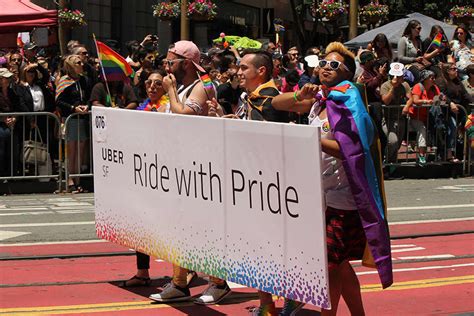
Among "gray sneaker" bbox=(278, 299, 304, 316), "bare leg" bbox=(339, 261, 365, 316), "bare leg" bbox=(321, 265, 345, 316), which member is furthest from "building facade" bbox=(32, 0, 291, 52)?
"bare leg" bbox=(321, 265, 345, 316)

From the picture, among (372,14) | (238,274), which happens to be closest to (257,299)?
(238,274)

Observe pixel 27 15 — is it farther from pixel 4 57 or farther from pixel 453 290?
pixel 453 290

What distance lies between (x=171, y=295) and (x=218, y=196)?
1.50 metres

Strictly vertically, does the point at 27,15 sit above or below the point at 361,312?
above

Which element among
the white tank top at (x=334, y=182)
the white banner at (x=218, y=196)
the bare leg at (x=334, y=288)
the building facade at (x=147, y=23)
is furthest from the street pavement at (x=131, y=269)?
the building facade at (x=147, y=23)

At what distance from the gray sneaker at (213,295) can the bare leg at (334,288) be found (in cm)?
169

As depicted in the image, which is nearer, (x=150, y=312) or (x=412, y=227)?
(x=150, y=312)

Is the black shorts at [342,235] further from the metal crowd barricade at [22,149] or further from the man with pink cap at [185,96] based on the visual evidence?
the metal crowd barricade at [22,149]

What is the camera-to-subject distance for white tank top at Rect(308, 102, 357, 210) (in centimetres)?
638

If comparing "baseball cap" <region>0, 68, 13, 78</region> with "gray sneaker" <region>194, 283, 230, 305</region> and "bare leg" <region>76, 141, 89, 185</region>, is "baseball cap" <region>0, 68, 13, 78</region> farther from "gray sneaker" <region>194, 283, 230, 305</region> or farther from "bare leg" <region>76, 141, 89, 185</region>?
"gray sneaker" <region>194, 283, 230, 305</region>

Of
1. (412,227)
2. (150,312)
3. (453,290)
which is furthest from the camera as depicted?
(412,227)

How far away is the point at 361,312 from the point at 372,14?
75.9 feet

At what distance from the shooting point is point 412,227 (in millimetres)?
11922

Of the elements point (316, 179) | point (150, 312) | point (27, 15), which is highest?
point (27, 15)
